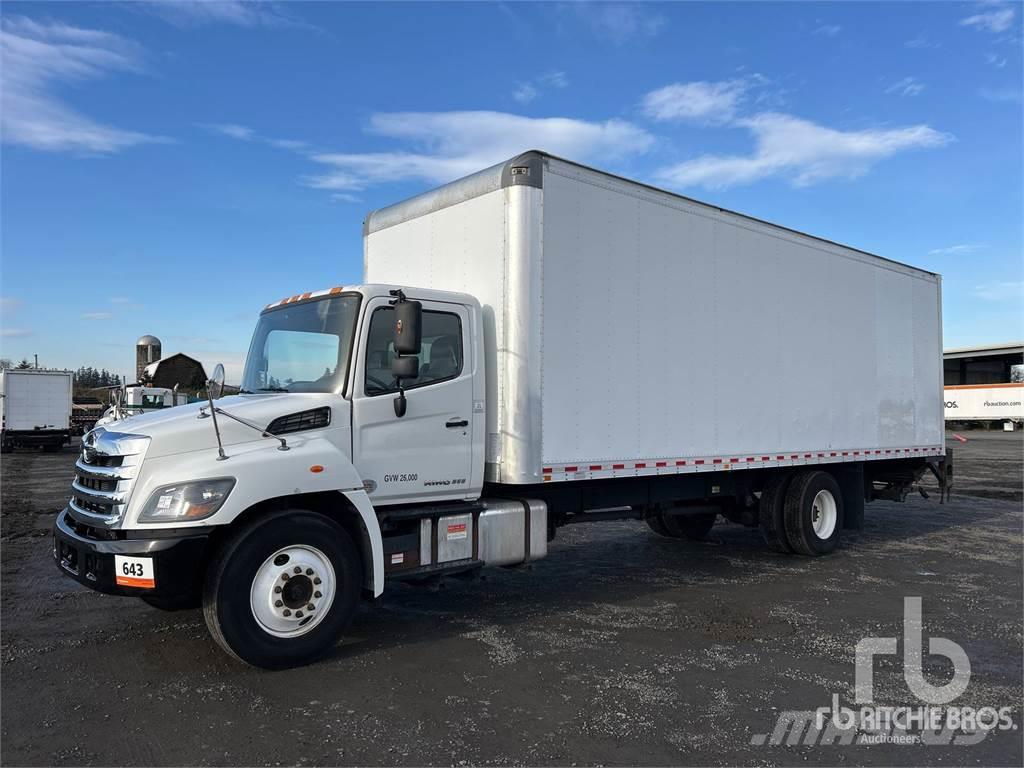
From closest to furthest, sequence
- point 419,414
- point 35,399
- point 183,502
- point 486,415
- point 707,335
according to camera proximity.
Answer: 1. point 183,502
2. point 419,414
3. point 486,415
4. point 707,335
5. point 35,399

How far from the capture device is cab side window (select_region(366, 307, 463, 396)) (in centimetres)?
578

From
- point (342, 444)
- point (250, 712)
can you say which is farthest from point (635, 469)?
point (250, 712)

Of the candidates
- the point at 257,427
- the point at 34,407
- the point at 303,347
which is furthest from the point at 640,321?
the point at 34,407

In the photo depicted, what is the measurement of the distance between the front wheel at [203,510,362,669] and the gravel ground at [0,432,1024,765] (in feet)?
0.72

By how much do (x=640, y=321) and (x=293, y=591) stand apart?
3981mm

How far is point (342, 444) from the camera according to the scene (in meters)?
5.59

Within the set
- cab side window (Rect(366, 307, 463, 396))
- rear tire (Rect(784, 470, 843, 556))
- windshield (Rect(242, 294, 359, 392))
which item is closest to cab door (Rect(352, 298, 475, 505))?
cab side window (Rect(366, 307, 463, 396))

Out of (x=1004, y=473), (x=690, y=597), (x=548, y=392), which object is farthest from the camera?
(x=1004, y=473)

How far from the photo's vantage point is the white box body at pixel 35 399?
92.6 ft

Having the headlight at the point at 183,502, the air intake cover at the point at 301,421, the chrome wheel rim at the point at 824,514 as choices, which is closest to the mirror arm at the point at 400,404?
the air intake cover at the point at 301,421

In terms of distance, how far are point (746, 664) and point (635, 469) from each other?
2.22 m

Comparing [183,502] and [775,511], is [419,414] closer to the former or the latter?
[183,502]

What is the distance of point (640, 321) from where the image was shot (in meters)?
7.25

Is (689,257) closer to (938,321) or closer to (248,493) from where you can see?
(248,493)
